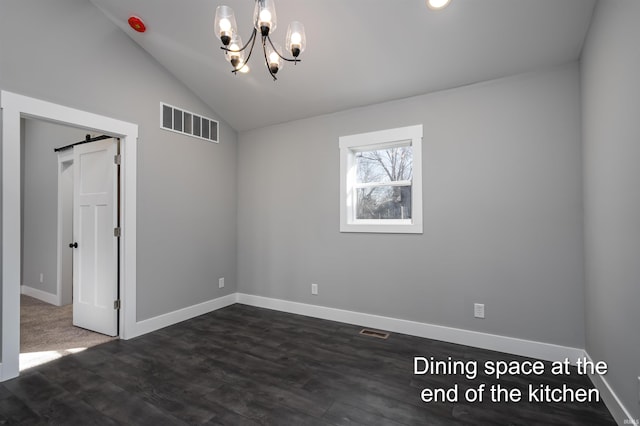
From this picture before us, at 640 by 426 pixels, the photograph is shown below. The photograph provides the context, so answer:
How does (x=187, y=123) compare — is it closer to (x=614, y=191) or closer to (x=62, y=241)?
(x=62, y=241)

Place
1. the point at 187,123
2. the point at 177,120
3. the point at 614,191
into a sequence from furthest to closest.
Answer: the point at 187,123 < the point at 177,120 < the point at 614,191

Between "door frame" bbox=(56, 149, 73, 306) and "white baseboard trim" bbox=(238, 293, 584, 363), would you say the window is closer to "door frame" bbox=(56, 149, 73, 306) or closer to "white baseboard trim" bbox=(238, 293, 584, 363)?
"white baseboard trim" bbox=(238, 293, 584, 363)

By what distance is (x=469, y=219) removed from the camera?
9.95 feet

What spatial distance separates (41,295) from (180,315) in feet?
9.19

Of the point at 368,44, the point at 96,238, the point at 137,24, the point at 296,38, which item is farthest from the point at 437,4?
the point at 96,238

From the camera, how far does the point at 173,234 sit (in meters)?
3.76

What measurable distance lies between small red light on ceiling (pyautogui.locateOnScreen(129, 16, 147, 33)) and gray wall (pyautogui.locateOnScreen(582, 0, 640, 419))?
12.4 ft

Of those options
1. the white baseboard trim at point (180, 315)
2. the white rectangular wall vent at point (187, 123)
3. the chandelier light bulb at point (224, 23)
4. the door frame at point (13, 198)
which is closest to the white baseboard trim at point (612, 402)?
the chandelier light bulb at point (224, 23)

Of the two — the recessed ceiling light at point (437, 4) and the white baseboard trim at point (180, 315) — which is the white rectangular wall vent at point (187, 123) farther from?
the recessed ceiling light at point (437, 4)

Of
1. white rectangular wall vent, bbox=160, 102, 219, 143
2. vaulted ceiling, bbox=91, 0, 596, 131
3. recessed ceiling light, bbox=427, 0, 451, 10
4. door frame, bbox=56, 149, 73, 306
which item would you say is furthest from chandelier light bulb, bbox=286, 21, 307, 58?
door frame, bbox=56, 149, 73, 306

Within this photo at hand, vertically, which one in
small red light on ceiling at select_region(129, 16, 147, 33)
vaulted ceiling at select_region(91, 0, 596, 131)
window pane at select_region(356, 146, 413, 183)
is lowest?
window pane at select_region(356, 146, 413, 183)

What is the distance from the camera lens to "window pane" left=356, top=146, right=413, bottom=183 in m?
3.51

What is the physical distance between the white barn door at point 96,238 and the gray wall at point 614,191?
4.24m

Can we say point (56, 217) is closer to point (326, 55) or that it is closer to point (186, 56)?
point (186, 56)
